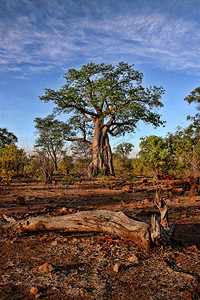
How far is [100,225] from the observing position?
3.26 metres

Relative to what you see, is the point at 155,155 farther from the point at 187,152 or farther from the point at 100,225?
the point at 100,225

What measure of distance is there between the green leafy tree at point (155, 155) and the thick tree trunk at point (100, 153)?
8.65 ft

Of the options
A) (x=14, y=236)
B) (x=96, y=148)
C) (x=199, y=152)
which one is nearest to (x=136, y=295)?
(x=14, y=236)

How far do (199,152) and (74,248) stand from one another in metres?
8.40

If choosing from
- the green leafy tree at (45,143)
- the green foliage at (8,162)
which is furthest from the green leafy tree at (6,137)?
the green foliage at (8,162)

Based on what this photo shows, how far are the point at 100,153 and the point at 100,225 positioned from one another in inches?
456

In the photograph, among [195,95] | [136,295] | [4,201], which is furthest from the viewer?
[195,95]

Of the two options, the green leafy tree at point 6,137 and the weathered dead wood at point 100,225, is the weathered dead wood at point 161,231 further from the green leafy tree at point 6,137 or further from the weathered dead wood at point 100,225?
the green leafy tree at point 6,137

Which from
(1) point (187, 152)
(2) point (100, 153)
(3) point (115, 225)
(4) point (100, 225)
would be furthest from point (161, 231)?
(2) point (100, 153)

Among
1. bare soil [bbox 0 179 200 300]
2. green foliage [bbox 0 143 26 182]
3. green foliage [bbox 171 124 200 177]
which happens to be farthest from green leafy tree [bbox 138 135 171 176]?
bare soil [bbox 0 179 200 300]

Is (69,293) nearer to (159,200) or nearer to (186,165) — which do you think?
(159,200)

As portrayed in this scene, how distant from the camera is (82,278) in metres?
2.20

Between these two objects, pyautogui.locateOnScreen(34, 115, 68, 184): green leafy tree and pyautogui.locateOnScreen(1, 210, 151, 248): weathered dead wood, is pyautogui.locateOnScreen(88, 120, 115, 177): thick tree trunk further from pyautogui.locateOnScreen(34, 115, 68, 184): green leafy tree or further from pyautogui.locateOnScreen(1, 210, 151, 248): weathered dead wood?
pyautogui.locateOnScreen(1, 210, 151, 248): weathered dead wood

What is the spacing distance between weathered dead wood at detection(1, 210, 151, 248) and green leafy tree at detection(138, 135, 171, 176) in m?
9.36
